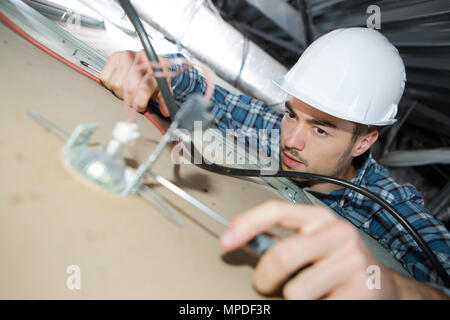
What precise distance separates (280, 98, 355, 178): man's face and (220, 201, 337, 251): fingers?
59 cm

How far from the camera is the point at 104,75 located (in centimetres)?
56

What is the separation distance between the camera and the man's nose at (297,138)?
2.90 ft

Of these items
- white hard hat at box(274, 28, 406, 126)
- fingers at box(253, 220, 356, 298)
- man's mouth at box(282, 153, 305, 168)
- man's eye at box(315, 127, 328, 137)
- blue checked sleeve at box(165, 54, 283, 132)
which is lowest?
fingers at box(253, 220, 356, 298)

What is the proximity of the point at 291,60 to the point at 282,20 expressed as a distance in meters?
0.84

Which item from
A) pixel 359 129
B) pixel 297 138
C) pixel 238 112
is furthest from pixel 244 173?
pixel 238 112

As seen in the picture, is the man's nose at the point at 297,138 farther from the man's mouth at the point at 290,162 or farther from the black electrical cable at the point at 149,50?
the black electrical cable at the point at 149,50

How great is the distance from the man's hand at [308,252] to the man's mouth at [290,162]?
619 mm

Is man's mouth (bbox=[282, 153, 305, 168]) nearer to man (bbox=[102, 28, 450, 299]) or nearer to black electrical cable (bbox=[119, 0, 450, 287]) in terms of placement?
man (bbox=[102, 28, 450, 299])

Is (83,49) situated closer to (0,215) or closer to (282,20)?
(0,215)

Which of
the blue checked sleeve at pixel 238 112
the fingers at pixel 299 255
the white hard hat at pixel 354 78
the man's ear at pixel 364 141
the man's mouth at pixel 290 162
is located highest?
the white hard hat at pixel 354 78

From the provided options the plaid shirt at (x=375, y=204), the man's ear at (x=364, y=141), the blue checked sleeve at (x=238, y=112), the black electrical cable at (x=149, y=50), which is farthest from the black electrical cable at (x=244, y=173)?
the blue checked sleeve at (x=238, y=112)

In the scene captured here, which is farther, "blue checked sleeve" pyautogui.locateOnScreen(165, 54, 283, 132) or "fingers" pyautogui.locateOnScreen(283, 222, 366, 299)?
"blue checked sleeve" pyautogui.locateOnScreen(165, 54, 283, 132)

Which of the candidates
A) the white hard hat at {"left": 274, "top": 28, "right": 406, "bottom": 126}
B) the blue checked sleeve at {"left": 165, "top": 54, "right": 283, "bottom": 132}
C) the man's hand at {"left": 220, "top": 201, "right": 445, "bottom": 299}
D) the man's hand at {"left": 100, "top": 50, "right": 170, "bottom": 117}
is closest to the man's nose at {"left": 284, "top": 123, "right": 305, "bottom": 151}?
the white hard hat at {"left": 274, "top": 28, "right": 406, "bottom": 126}

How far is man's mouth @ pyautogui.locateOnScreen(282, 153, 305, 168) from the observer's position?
0.92 metres
